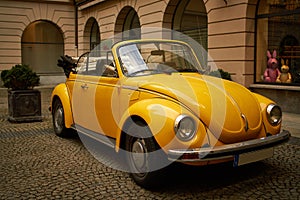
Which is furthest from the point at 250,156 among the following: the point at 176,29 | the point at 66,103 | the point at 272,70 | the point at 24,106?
the point at 176,29

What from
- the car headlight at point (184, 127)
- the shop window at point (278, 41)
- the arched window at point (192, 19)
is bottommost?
the car headlight at point (184, 127)

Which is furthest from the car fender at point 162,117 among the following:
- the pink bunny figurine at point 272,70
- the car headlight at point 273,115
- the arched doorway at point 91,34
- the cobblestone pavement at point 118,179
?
the arched doorway at point 91,34

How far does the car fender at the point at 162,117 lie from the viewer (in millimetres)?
3318

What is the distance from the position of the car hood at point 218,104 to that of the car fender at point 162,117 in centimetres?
12

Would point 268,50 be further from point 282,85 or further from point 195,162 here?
point 195,162

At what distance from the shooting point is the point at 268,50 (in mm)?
9773

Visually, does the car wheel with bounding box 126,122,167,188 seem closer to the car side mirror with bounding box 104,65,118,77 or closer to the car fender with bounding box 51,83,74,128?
the car side mirror with bounding box 104,65,118,77

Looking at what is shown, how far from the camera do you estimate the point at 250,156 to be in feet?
11.6

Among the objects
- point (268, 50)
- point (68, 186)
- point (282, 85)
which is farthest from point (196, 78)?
point (268, 50)

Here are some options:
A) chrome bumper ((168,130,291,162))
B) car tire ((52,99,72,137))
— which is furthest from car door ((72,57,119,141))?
chrome bumper ((168,130,291,162))

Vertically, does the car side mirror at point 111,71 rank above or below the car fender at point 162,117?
above

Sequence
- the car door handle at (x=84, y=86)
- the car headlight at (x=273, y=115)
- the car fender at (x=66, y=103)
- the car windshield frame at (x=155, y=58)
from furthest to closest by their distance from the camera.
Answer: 1. the car fender at (x=66, y=103)
2. the car door handle at (x=84, y=86)
3. the car windshield frame at (x=155, y=58)
4. the car headlight at (x=273, y=115)

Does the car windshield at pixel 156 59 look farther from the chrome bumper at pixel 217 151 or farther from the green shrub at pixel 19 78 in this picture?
the green shrub at pixel 19 78

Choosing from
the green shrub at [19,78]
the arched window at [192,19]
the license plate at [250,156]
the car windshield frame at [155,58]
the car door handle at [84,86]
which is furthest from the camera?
the arched window at [192,19]
